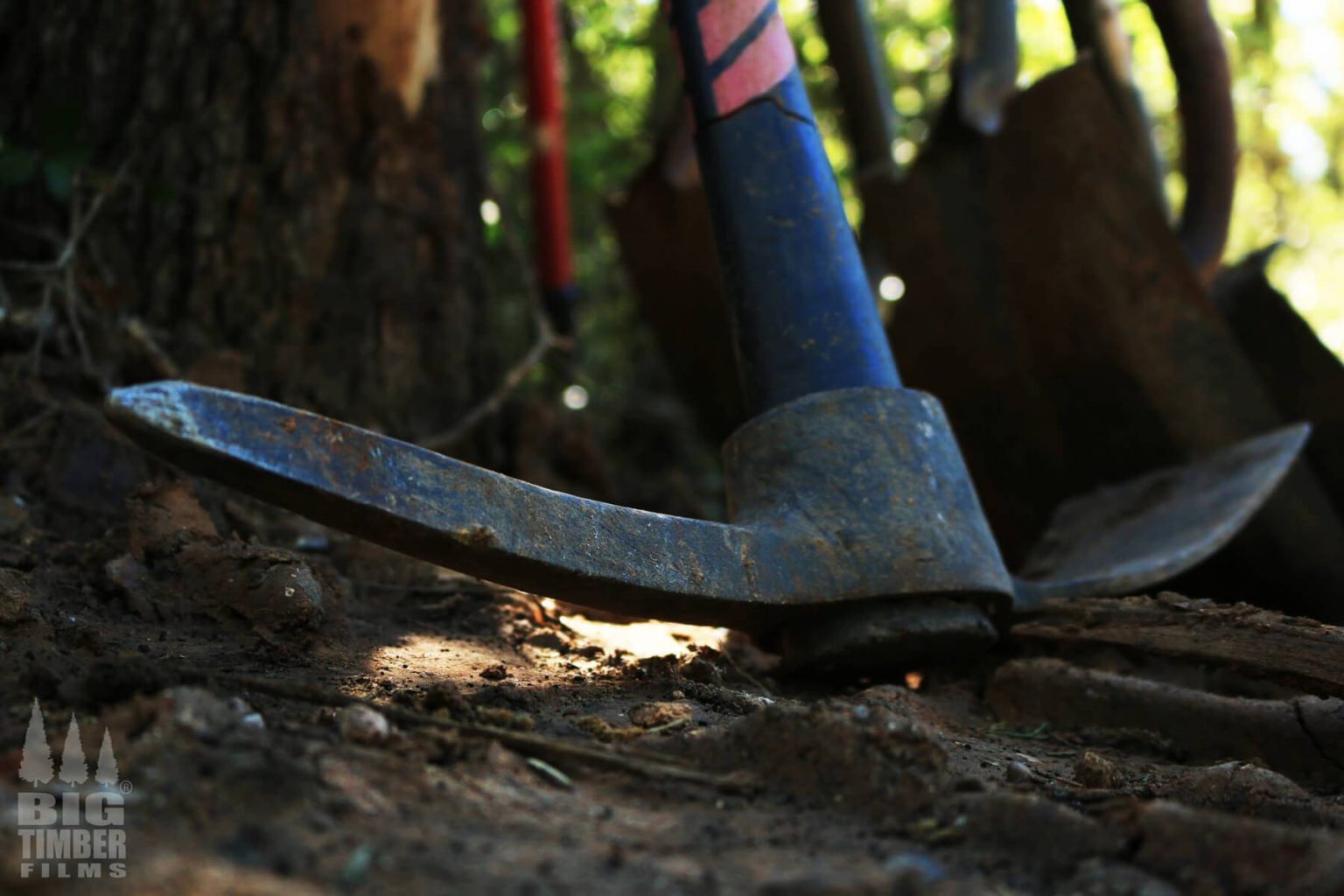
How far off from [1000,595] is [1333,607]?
37.7 inches

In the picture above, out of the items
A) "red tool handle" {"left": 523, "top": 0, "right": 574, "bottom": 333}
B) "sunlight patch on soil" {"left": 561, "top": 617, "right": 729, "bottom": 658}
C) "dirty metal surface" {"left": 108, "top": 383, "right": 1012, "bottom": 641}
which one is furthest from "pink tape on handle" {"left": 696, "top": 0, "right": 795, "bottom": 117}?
"red tool handle" {"left": 523, "top": 0, "right": 574, "bottom": 333}

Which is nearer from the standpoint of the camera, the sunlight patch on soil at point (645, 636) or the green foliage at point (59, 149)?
the sunlight patch on soil at point (645, 636)

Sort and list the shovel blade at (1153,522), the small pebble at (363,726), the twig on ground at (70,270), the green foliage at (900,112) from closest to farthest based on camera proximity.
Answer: the small pebble at (363,726)
the shovel blade at (1153,522)
the twig on ground at (70,270)
the green foliage at (900,112)

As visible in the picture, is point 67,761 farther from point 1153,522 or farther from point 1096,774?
point 1153,522

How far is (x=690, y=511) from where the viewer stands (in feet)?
9.33

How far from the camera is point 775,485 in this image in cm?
160

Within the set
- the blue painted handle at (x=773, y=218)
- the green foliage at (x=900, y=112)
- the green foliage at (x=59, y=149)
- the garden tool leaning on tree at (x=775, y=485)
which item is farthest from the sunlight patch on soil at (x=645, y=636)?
the green foliage at (x=900, y=112)

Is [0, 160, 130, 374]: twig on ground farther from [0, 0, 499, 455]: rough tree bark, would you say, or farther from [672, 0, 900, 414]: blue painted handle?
[672, 0, 900, 414]: blue painted handle

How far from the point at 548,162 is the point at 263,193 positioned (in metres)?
1.35

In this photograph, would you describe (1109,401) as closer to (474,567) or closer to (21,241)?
(474,567)

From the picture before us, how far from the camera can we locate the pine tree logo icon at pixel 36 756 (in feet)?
2.90

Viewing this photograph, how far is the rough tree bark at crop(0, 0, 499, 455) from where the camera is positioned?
2.31 meters

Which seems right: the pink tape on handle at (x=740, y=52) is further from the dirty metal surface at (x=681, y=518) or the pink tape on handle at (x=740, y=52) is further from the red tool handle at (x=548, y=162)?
the red tool handle at (x=548, y=162)

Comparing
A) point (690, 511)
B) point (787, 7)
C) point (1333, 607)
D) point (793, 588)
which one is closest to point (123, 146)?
point (690, 511)
